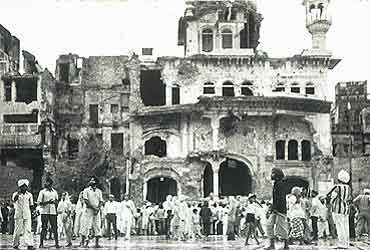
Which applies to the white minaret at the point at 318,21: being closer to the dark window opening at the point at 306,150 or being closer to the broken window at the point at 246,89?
the broken window at the point at 246,89

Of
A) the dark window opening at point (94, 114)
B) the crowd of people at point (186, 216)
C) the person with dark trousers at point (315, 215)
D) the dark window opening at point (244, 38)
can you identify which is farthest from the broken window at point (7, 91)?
the person with dark trousers at point (315, 215)

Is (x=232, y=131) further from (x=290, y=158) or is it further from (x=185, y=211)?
(x=185, y=211)

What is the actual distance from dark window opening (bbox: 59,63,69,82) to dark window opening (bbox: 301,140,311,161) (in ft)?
61.1

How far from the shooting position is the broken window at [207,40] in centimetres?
5050

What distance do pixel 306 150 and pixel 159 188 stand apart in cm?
960

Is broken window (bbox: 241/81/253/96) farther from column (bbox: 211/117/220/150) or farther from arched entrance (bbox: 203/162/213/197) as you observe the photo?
arched entrance (bbox: 203/162/213/197)

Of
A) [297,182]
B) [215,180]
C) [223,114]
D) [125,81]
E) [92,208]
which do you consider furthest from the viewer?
[125,81]

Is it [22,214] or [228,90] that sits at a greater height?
[228,90]

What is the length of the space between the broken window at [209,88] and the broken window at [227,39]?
10.3 feet

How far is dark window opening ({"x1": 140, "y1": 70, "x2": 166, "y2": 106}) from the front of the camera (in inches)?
1988

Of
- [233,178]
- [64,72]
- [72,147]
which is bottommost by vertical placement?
[233,178]

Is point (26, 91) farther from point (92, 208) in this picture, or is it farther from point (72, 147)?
point (92, 208)

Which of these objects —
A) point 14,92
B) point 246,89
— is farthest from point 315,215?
point 14,92

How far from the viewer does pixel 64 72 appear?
5681 centimetres
